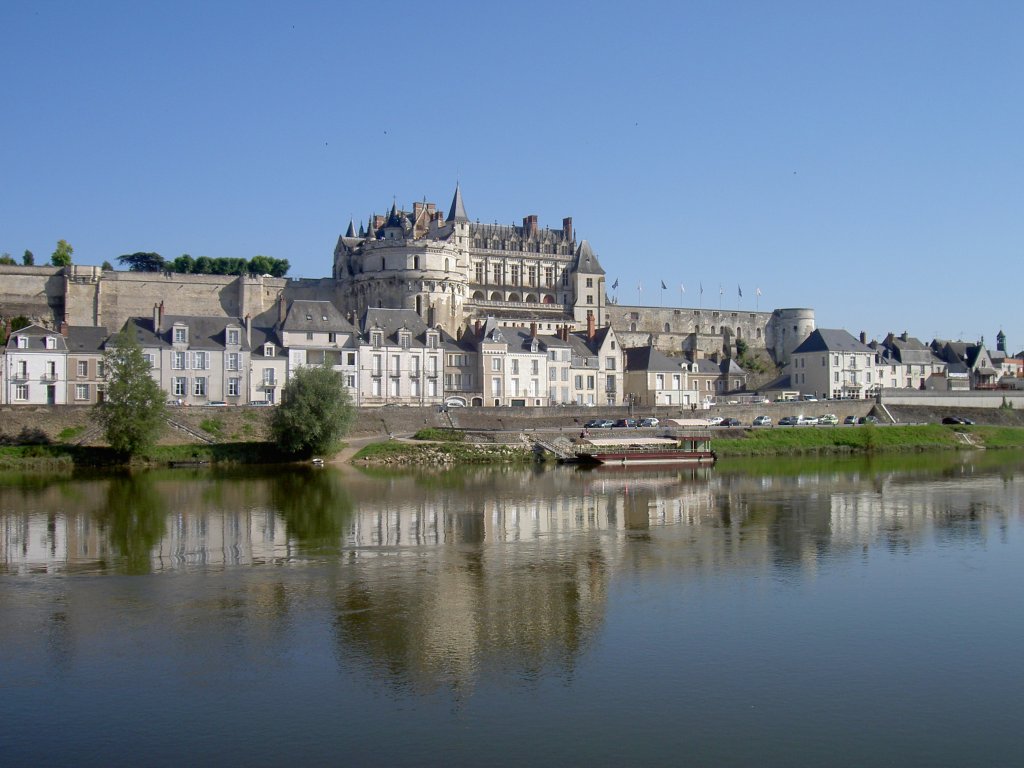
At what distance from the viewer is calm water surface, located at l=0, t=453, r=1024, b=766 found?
10625 mm

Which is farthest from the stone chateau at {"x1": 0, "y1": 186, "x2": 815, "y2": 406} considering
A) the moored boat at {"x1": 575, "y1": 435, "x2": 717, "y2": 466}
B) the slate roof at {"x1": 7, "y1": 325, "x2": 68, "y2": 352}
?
the moored boat at {"x1": 575, "y1": 435, "x2": 717, "y2": 466}

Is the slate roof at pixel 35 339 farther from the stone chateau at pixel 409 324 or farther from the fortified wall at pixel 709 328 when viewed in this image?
the fortified wall at pixel 709 328

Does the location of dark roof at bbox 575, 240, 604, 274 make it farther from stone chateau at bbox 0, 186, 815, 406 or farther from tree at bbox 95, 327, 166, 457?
tree at bbox 95, 327, 166, 457

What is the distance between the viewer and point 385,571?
60.0 feet

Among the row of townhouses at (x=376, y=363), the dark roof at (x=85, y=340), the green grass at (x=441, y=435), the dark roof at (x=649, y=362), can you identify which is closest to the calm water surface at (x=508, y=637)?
the green grass at (x=441, y=435)

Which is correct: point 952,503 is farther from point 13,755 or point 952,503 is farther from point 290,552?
point 13,755

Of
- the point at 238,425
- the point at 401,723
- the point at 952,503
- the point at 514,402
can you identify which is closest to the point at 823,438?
the point at 514,402

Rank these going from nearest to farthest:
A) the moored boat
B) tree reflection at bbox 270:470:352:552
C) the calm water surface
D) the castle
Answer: the calm water surface, tree reflection at bbox 270:470:352:552, the moored boat, the castle

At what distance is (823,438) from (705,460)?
9495 millimetres

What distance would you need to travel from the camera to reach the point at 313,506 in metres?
26.9

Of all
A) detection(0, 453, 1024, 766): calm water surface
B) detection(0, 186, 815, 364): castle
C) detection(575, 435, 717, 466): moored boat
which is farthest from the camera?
detection(0, 186, 815, 364): castle

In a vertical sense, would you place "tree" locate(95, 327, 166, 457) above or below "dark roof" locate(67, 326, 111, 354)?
below

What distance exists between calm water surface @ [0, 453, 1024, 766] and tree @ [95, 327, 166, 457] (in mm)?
10926

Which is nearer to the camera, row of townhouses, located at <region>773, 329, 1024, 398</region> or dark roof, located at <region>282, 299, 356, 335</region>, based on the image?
dark roof, located at <region>282, 299, 356, 335</region>
